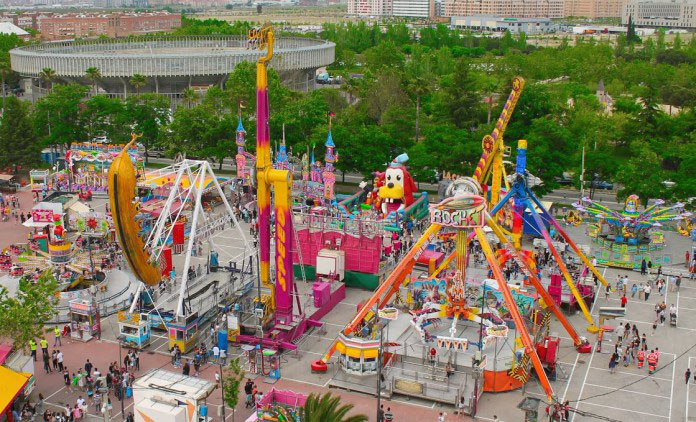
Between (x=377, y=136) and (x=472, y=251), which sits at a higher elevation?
(x=377, y=136)

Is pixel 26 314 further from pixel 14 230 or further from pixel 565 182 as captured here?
pixel 565 182

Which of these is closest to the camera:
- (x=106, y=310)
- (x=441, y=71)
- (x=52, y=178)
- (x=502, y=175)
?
(x=106, y=310)

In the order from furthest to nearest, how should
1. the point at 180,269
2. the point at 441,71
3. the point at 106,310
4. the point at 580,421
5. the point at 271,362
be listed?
the point at 441,71 → the point at 180,269 → the point at 106,310 → the point at 271,362 → the point at 580,421

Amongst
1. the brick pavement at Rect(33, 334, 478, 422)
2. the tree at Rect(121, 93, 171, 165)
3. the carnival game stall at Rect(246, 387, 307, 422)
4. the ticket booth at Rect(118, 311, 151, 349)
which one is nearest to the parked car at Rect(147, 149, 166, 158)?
the tree at Rect(121, 93, 171, 165)

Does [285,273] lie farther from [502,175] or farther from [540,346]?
[502,175]

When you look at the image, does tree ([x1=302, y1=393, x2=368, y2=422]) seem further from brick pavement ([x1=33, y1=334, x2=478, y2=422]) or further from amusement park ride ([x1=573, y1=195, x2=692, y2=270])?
amusement park ride ([x1=573, y1=195, x2=692, y2=270])

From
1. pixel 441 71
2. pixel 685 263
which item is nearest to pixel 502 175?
pixel 685 263

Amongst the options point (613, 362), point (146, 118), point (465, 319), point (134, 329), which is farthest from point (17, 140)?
point (613, 362)
